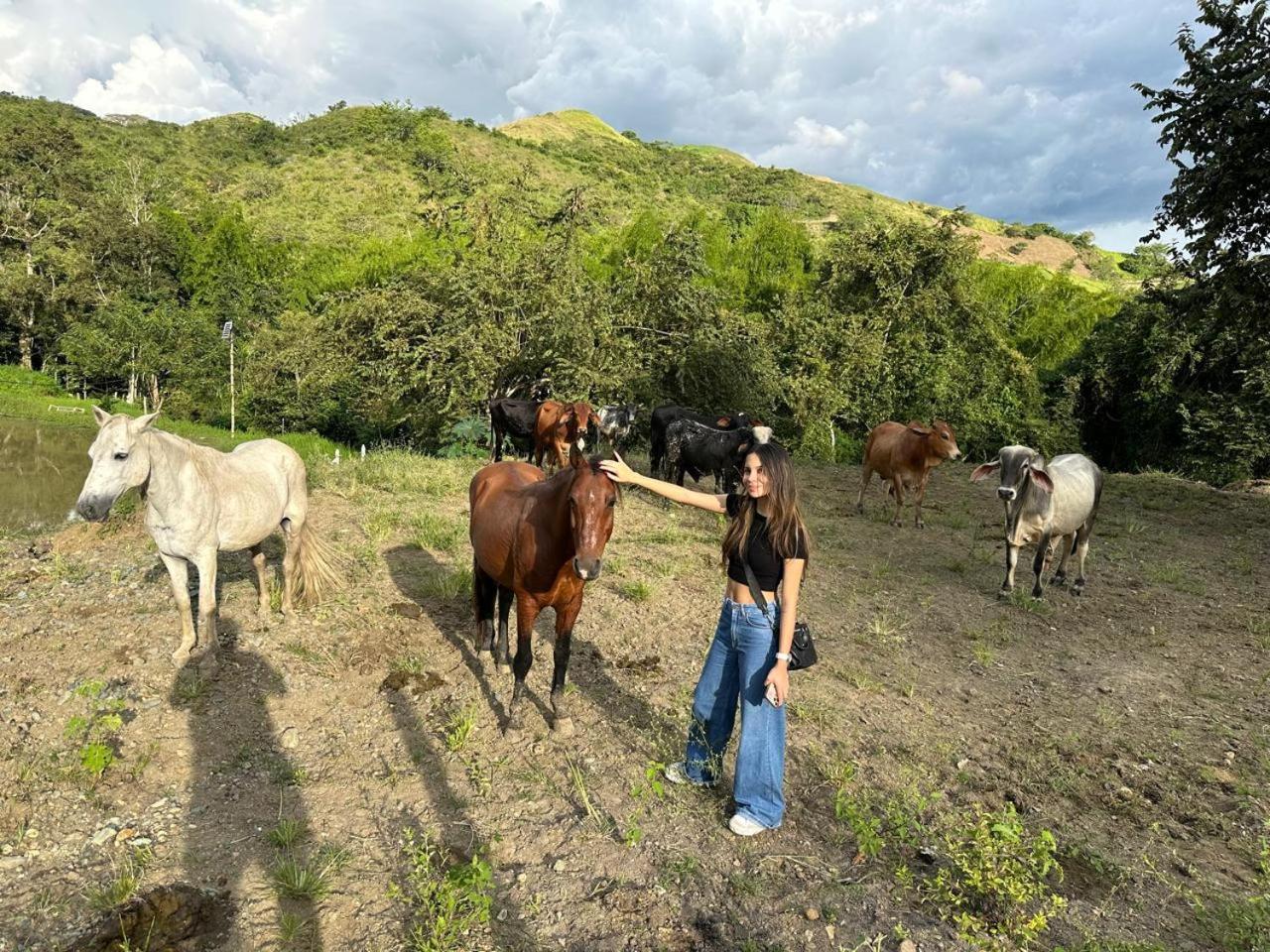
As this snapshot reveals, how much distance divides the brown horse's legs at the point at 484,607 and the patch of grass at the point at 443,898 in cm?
237

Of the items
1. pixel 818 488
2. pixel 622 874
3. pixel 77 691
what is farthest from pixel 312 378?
pixel 622 874

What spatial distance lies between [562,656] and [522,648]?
0.27 metres

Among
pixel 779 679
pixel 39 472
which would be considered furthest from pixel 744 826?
pixel 39 472

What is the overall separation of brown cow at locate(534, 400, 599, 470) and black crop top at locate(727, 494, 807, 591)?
7339 mm

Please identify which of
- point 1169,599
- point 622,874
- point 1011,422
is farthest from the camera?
point 1011,422

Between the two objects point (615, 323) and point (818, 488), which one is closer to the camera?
point (818, 488)

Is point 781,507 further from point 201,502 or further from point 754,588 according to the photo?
point 201,502

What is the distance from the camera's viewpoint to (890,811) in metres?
3.62

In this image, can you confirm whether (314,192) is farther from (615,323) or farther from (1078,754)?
(1078,754)

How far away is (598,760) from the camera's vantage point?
4172 mm

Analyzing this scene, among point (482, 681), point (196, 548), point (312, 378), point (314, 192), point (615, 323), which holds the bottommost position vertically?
point (482, 681)

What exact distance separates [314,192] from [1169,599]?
234 feet

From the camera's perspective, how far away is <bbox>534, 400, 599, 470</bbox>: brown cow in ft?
35.4

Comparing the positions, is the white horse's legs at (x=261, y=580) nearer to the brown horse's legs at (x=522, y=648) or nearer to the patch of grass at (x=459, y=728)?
the patch of grass at (x=459, y=728)
